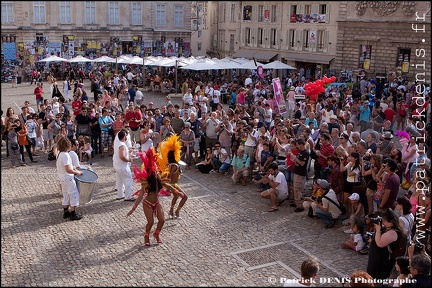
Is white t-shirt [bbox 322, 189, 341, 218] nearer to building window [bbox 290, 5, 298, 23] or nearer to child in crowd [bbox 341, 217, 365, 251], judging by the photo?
child in crowd [bbox 341, 217, 365, 251]

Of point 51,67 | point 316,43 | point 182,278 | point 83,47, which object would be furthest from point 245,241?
point 83,47

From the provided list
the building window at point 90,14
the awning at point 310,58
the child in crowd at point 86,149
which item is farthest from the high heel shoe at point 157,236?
the building window at point 90,14

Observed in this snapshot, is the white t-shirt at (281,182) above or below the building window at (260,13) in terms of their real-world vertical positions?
below

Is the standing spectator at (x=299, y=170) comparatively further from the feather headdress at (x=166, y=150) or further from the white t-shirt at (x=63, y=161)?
the white t-shirt at (x=63, y=161)

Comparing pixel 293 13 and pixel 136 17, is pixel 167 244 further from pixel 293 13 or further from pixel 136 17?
pixel 136 17

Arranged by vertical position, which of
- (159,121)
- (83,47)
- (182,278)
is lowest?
(182,278)

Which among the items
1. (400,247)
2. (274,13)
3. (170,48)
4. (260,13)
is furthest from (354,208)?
(170,48)

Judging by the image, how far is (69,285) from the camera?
727 cm

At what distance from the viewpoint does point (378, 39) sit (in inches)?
1364

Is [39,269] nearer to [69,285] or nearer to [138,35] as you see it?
[69,285]

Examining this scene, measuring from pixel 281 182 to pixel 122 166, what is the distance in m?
3.52

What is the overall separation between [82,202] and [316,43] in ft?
105

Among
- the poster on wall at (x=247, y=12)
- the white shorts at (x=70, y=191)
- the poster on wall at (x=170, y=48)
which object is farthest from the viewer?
the poster on wall at (x=170, y=48)

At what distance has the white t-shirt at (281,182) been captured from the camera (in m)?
10.9
